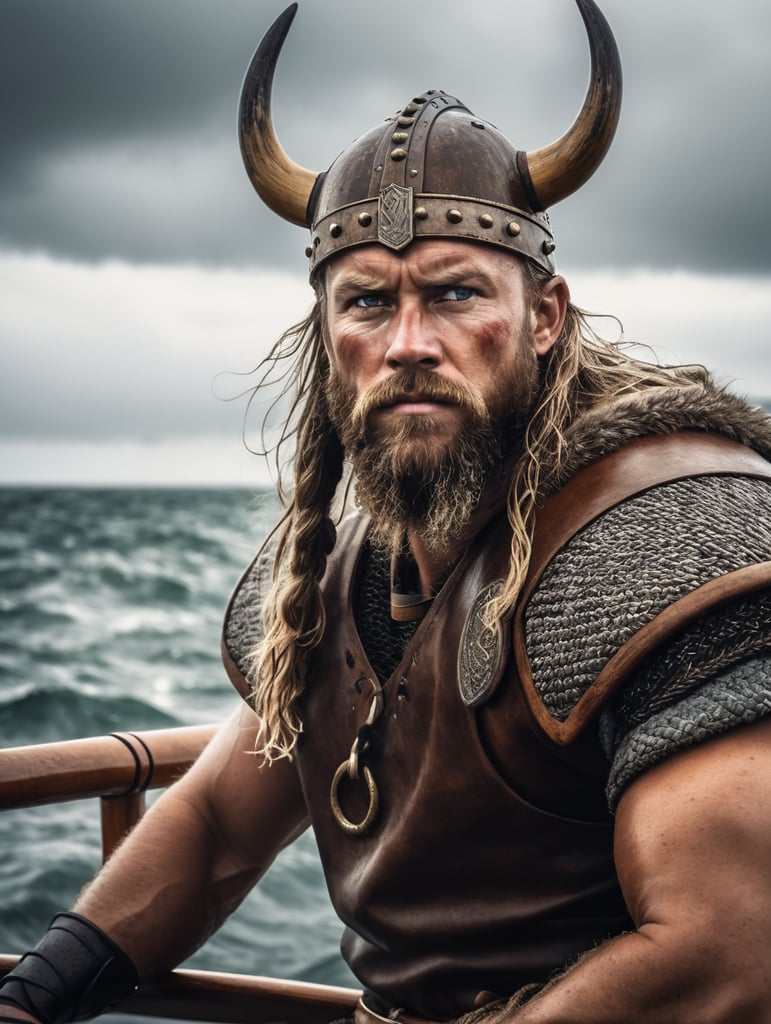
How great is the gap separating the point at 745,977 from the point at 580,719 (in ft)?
1.28

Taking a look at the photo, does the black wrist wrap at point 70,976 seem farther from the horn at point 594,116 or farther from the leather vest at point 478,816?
the horn at point 594,116

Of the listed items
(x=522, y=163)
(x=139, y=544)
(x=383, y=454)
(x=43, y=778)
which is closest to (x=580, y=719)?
(x=383, y=454)

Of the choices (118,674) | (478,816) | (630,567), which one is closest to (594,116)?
(630,567)

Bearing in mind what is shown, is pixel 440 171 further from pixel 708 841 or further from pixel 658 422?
pixel 708 841

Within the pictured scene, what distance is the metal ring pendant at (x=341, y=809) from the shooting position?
2100mm

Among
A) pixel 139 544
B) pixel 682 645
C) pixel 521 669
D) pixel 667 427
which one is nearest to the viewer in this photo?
pixel 682 645

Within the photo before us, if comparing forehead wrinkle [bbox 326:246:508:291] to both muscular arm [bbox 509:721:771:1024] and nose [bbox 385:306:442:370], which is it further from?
muscular arm [bbox 509:721:771:1024]

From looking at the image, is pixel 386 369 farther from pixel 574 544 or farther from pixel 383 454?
pixel 574 544

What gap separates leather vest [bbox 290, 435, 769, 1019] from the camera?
185cm

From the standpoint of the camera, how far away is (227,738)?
2.63 m

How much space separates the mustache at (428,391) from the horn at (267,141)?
464 mm

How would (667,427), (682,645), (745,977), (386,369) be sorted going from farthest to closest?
(386,369)
(667,427)
(682,645)
(745,977)

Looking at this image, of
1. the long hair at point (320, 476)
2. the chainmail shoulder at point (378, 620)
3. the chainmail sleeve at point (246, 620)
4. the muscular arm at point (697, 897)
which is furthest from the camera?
the chainmail sleeve at point (246, 620)

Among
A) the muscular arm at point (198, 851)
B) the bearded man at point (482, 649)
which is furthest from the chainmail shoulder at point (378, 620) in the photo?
the muscular arm at point (198, 851)
